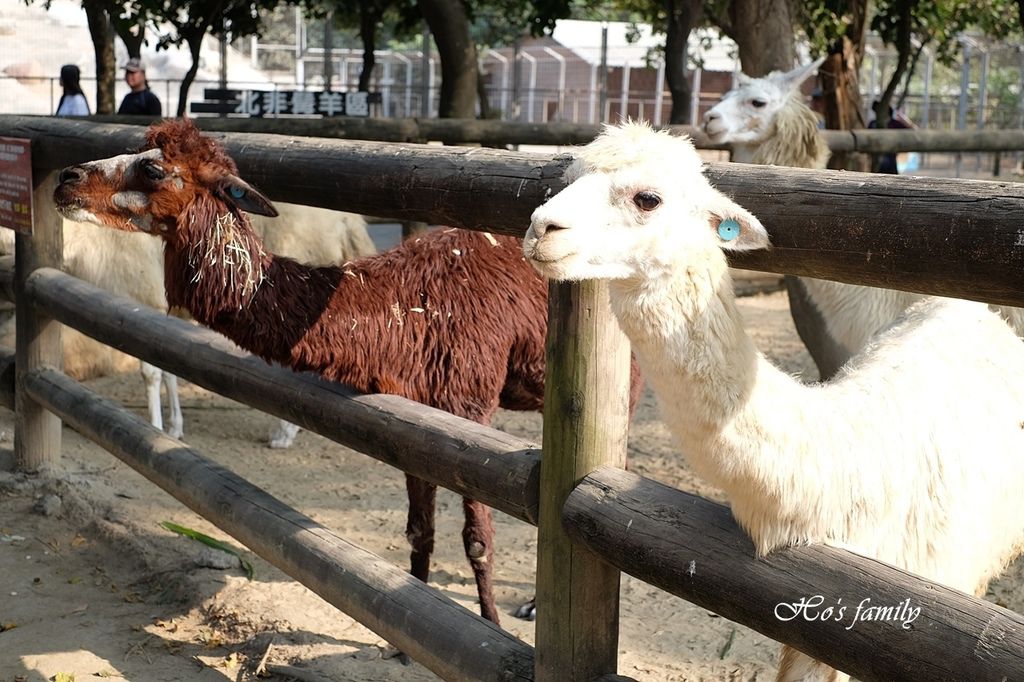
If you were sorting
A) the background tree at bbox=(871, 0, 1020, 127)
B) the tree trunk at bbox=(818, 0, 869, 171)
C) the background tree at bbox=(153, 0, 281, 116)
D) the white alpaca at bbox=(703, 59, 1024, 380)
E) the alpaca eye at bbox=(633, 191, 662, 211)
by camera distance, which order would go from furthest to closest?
the background tree at bbox=(871, 0, 1020, 127) < the background tree at bbox=(153, 0, 281, 116) < the tree trunk at bbox=(818, 0, 869, 171) < the white alpaca at bbox=(703, 59, 1024, 380) < the alpaca eye at bbox=(633, 191, 662, 211)

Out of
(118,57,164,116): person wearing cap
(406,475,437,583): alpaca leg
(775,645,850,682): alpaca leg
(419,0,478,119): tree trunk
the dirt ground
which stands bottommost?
the dirt ground

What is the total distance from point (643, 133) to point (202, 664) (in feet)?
8.25

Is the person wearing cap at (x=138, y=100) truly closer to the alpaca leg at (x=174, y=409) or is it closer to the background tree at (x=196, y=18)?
the background tree at (x=196, y=18)

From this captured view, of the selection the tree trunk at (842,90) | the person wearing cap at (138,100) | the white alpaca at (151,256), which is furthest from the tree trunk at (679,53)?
the person wearing cap at (138,100)

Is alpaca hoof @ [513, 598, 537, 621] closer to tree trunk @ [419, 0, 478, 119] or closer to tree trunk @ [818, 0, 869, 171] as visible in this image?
tree trunk @ [818, 0, 869, 171]

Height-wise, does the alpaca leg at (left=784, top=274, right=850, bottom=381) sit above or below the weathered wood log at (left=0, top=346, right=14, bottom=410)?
above

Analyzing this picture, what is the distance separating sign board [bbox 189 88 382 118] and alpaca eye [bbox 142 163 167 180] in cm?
780

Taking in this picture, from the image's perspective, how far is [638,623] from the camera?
4031 millimetres

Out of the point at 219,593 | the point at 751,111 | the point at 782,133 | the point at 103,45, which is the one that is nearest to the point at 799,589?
the point at 219,593

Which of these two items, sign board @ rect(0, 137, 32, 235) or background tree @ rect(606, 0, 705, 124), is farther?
background tree @ rect(606, 0, 705, 124)

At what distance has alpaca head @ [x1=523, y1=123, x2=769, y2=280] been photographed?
6.43ft

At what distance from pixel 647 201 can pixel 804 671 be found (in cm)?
108

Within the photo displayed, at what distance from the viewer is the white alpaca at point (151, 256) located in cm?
632

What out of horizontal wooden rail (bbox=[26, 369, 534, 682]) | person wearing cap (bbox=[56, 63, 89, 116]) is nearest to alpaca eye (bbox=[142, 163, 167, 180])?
horizontal wooden rail (bbox=[26, 369, 534, 682])
